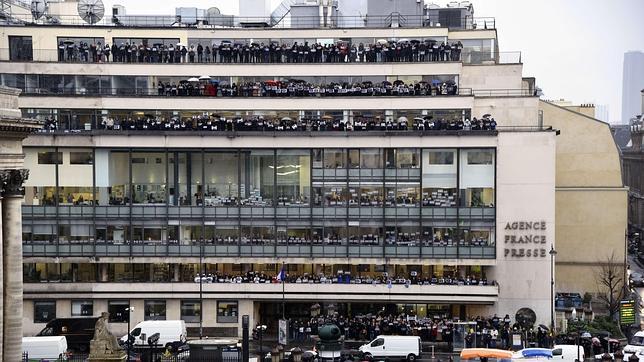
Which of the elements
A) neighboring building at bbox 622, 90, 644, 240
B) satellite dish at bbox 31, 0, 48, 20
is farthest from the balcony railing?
neighboring building at bbox 622, 90, 644, 240

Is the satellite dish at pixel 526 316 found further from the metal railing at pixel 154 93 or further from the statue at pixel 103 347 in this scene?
the statue at pixel 103 347

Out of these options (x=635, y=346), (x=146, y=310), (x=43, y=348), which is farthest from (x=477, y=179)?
(x=43, y=348)

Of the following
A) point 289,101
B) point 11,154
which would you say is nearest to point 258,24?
point 289,101

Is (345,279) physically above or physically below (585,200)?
below

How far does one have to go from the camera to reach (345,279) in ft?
291

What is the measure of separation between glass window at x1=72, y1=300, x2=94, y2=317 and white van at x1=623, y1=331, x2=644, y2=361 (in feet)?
132

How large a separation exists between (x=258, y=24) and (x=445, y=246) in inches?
1077

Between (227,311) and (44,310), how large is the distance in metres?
14.2

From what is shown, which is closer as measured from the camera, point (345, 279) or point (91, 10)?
point (345, 279)

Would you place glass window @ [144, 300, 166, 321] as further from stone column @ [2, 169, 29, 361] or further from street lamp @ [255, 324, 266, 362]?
stone column @ [2, 169, 29, 361]

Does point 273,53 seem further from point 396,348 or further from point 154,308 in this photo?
point 396,348

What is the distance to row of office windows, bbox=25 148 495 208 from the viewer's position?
8862 cm

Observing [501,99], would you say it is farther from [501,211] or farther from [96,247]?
[96,247]

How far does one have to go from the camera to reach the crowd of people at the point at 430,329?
7994cm
